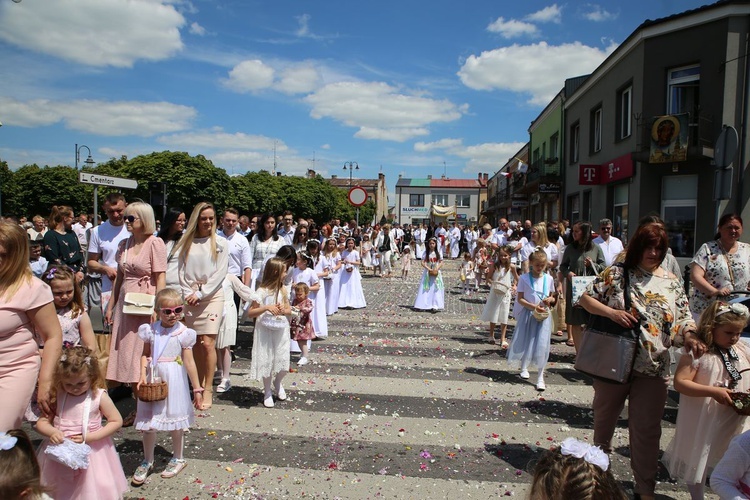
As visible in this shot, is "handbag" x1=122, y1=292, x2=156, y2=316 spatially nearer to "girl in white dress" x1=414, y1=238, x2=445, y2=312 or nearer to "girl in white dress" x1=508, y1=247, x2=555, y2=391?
"girl in white dress" x1=508, y1=247, x2=555, y2=391

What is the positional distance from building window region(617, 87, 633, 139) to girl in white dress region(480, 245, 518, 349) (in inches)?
442

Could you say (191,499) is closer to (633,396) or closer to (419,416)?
(419,416)

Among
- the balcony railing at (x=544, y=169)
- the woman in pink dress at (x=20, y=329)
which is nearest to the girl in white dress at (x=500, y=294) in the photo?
the woman in pink dress at (x=20, y=329)

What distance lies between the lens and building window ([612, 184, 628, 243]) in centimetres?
1773

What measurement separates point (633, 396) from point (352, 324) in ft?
23.5

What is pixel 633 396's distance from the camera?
3617 millimetres

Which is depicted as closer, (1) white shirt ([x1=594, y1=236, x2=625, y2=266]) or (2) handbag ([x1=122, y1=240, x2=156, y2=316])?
(2) handbag ([x1=122, y1=240, x2=156, y2=316])

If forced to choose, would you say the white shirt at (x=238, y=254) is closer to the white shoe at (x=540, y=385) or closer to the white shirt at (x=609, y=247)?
the white shoe at (x=540, y=385)

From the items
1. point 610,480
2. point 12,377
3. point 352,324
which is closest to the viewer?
point 610,480

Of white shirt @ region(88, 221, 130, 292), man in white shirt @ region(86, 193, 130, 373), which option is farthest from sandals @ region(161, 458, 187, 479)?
white shirt @ region(88, 221, 130, 292)

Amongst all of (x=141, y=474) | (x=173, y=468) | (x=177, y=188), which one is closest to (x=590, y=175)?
(x=173, y=468)

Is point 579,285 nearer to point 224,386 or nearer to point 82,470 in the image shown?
point 82,470

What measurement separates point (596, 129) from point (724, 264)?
17.7 m

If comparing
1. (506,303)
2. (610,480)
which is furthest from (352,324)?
(610,480)
